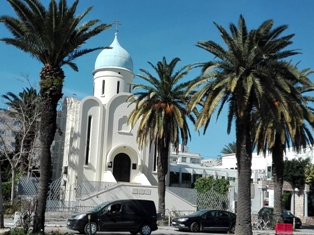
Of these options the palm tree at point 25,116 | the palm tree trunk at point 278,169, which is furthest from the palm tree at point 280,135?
the palm tree at point 25,116

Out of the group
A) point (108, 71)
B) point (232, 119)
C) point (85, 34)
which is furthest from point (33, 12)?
point (108, 71)

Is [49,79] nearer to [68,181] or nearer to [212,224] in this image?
[212,224]

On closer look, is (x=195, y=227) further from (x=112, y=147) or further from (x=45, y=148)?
(x=112, y=147)

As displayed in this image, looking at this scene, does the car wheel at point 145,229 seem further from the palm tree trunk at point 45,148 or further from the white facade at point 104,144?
the white facade at point 104,144

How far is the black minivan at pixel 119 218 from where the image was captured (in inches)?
800

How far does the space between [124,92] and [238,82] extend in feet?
83.0

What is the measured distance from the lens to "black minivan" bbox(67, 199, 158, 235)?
20328 millimetres

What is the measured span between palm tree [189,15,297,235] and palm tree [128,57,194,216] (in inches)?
386

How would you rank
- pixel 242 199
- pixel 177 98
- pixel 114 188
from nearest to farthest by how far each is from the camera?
pixel 242 199, pixel 177 98, pixel 114 188

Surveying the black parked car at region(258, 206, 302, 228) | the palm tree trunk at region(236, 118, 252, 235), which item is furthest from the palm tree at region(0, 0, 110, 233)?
the black parked car at region(258, 206, 302, 228)

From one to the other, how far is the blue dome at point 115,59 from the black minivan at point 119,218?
90.0 ft

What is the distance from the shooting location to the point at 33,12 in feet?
60.8

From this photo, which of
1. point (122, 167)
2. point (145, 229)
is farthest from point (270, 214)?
point (122, 167)

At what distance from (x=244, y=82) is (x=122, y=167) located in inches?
987
